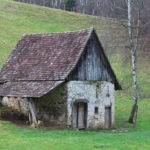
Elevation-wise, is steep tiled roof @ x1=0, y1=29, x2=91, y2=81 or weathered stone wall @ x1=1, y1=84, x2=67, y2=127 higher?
steep tiled roof @ x1=0, y1=29, x2=91, y2=81

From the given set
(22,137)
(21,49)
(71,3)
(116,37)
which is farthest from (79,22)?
(22,137)

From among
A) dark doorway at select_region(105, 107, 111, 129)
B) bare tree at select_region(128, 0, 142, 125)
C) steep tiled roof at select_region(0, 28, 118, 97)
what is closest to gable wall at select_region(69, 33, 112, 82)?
steep tiled roof at select_region(0, 28, 118, 97)

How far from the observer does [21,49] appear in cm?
4409

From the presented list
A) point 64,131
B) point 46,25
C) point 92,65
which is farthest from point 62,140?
point 46,25

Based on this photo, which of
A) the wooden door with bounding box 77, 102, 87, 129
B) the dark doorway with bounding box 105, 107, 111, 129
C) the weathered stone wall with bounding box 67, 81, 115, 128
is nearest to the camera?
the weathered stone wall with bounding box 67, 81, 115, 128

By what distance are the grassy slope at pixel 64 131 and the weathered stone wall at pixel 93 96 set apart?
2.13 meters

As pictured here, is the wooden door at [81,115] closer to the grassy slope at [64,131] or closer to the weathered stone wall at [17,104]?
the grassy slope at [64,131]

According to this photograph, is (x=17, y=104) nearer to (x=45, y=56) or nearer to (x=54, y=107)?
(x=54, y=107)

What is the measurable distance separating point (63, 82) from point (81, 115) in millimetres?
2896

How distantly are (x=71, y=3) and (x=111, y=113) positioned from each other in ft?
227

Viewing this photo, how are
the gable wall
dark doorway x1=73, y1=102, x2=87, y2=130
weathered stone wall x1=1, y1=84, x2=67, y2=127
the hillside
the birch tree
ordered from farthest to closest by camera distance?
the hillside < the birch tree < the gable wall < dark doorway x1=73, y1=102, x2=87, y2=130 < weathered stone wall x1=1, y1=84, x2=67, y2=127

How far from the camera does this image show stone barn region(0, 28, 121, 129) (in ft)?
125

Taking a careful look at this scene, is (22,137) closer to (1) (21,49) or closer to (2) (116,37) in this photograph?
(1) (21,49)

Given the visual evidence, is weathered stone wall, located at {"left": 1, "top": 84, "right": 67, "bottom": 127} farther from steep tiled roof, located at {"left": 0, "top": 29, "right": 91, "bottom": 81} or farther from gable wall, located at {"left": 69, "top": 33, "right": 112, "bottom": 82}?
gable wall, located at {"left": 69, "top": 33, "right": 112, "bottom": 82}
